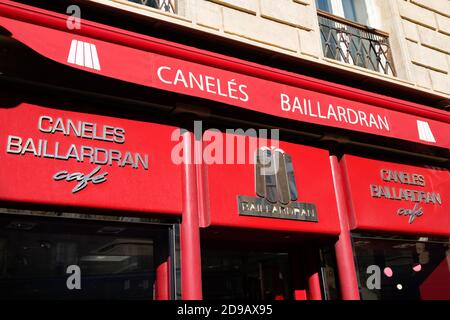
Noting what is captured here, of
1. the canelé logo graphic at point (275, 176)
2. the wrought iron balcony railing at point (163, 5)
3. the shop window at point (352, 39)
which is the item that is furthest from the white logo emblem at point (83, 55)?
the shop window at point (352, 39)

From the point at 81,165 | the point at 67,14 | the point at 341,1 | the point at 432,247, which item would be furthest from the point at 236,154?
the point at 341,1

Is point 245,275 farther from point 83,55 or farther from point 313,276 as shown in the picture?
point 83,55

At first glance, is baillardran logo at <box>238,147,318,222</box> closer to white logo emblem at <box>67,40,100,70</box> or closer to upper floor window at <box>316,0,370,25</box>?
white logo emblem at <box>67,40,100,70</box>

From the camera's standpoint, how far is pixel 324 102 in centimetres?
601

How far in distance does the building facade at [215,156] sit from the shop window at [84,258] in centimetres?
1

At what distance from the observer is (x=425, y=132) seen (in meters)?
6.76

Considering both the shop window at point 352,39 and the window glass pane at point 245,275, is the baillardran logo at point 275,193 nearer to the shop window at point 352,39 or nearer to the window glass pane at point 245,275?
the window glass pane at point 245,275

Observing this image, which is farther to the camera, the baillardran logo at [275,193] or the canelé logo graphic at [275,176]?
the canelé logo graphic at [275,176]

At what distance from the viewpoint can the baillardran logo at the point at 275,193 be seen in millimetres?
5477

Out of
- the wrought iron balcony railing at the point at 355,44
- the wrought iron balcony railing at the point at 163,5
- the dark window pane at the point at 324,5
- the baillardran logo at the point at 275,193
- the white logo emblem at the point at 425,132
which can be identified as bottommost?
the baillardran logo at the point at 275,193

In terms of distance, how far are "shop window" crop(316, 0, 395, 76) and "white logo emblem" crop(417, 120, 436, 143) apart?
50.0 inches

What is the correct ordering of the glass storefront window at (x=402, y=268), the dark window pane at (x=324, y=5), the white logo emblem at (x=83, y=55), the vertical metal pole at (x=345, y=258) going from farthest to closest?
Answer: the dark window pane at (x=324, y=5)
the glass storefront window at (x=402, y=268)
the vertical metal pole at (x=345, y=258)
the white logo emblem at (x=83, y=55)

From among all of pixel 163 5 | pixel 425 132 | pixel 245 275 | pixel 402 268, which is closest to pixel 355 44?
pixel 425 132
